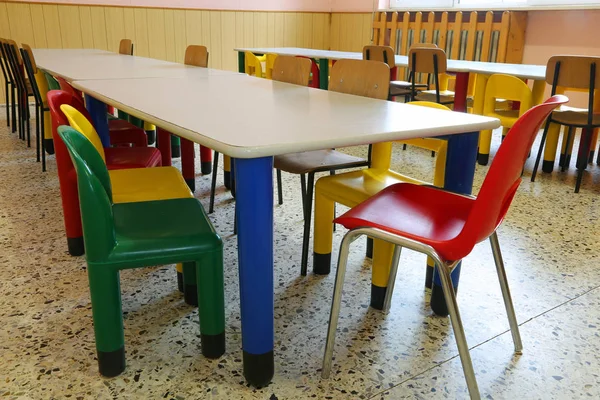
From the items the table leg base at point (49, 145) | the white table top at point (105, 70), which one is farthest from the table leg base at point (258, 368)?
the table leg base at point (49, 145)

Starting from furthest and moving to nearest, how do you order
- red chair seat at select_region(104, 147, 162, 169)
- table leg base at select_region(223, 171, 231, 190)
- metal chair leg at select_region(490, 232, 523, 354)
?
table leg base at select_region(223, 171, 231, 190) → red chair seat at select_region(104, 147, 162, 169) → metal chair leg at select_region(490, 232, 523, 354)

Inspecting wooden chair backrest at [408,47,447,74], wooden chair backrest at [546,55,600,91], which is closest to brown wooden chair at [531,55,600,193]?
wooden chair backrest at [546,55,600,91]

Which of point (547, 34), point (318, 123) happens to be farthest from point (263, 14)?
point (318, 123)

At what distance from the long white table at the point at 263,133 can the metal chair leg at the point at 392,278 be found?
0.26 m

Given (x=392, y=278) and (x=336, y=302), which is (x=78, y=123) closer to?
(x=336, y=302)

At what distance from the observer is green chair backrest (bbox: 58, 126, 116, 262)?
1237 mm

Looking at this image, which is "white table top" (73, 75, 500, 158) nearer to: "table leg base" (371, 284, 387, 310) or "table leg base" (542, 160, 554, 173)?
"table leg base" (371, 284, 387, 310)

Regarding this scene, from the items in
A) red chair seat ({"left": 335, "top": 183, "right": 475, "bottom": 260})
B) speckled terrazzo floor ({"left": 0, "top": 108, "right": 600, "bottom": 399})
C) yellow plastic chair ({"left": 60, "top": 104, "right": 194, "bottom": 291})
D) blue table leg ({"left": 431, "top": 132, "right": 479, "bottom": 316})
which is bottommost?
speckled terrazzo floor ({"left": 0, "top": 108, "right": 600, "bottom": 399})

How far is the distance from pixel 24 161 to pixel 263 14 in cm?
442

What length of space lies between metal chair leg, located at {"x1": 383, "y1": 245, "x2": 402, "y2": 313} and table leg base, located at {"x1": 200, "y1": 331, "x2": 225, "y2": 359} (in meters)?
0.57

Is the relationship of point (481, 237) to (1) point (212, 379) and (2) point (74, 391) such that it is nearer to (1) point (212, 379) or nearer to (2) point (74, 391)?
(1) point (212, 379)

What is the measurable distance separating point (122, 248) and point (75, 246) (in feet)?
3.08

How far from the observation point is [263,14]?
7102 mm

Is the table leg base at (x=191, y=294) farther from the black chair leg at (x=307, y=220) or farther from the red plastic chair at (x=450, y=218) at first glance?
the red plastic chair at (x=450, y=218)
